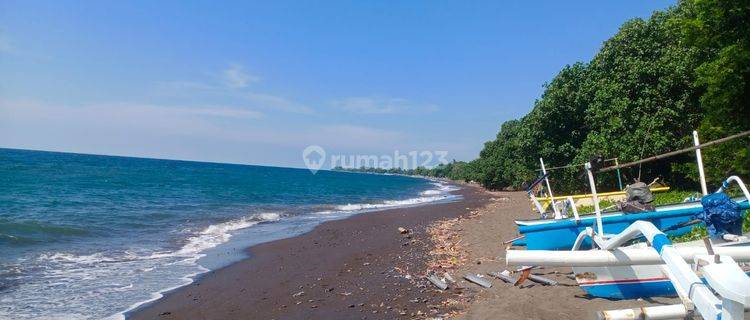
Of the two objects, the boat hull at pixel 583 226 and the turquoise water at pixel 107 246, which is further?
the boat hull at pixel 583 226

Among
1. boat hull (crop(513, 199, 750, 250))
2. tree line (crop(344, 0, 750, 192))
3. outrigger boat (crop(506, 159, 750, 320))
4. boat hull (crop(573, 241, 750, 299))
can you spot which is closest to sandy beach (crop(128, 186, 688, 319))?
boat hull (crop(573, 241, 750, 299))

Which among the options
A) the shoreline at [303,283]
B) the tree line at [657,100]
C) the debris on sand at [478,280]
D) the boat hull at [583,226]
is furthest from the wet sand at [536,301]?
the tree line at [657,100]

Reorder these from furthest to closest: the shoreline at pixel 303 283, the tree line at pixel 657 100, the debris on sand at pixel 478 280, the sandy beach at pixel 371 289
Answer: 1. the tree line at pixel 657 100
2. the debris on sand at pixel 478 280
3. the shoreline at pixel 303 283
4. the sandy beach at pixel 371 289

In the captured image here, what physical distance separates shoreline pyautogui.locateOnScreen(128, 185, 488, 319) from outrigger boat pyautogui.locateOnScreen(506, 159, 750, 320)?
3081 millimetres

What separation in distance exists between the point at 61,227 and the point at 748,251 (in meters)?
20.8

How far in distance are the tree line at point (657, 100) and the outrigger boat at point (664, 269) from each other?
6061mm

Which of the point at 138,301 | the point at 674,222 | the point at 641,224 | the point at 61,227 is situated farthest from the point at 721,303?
the point at 61,227

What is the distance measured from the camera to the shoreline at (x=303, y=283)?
8.33 meters

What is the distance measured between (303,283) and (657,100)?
62.6 feet

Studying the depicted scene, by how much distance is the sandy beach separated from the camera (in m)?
7.66

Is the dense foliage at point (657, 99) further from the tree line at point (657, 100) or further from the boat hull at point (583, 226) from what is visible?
the boat hull at point (583, 226)

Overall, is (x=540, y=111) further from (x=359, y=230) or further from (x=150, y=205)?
(x=150, y=205)

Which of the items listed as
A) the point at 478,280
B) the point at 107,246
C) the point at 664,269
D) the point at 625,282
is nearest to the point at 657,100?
the point at 478,280

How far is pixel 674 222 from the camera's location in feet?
33.1
